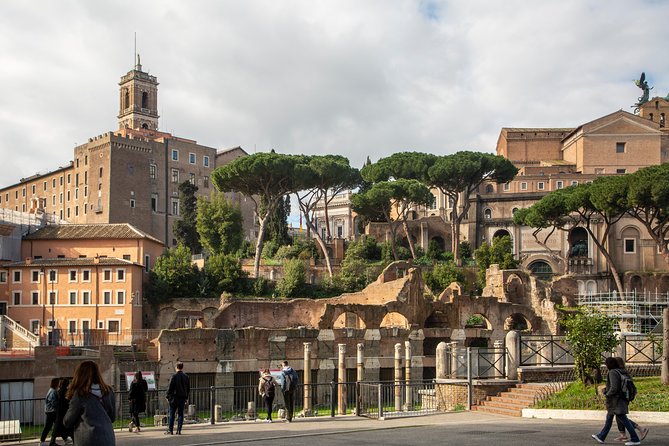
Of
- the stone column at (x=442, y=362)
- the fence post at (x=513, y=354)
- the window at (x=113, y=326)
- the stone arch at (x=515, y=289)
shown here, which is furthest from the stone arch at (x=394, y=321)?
the fence post at (x=513, y=354)

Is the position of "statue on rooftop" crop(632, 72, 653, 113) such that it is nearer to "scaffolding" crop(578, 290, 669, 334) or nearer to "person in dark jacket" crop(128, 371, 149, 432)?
"scaffolding" crop(578, 290, 669, 334)

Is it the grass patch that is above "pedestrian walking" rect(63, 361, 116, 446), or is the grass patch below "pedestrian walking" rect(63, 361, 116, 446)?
below

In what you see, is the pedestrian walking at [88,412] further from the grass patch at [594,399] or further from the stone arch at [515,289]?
the stone arch at [515,289]

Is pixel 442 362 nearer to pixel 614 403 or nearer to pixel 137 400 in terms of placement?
pixel 137 400

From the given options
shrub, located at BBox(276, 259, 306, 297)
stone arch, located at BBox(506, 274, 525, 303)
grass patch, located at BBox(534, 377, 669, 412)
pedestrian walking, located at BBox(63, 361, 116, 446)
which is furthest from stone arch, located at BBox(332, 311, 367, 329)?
pedestrian walking, located at BBox(63, 361, 116, 446)

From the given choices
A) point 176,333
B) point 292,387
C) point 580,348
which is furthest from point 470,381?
point 176,333

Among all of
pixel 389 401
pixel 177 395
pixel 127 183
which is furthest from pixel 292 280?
pixel 177 395

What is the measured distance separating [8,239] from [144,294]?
27.4ft

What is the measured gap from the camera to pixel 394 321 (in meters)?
43.3

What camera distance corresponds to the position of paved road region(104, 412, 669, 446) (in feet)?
44.1

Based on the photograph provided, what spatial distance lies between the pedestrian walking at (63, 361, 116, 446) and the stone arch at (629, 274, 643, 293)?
165 feet

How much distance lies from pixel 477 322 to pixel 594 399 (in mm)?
29561

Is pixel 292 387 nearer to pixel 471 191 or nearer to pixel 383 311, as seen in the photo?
pixel 383 311

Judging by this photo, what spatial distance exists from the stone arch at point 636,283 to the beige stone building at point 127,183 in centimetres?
3032
